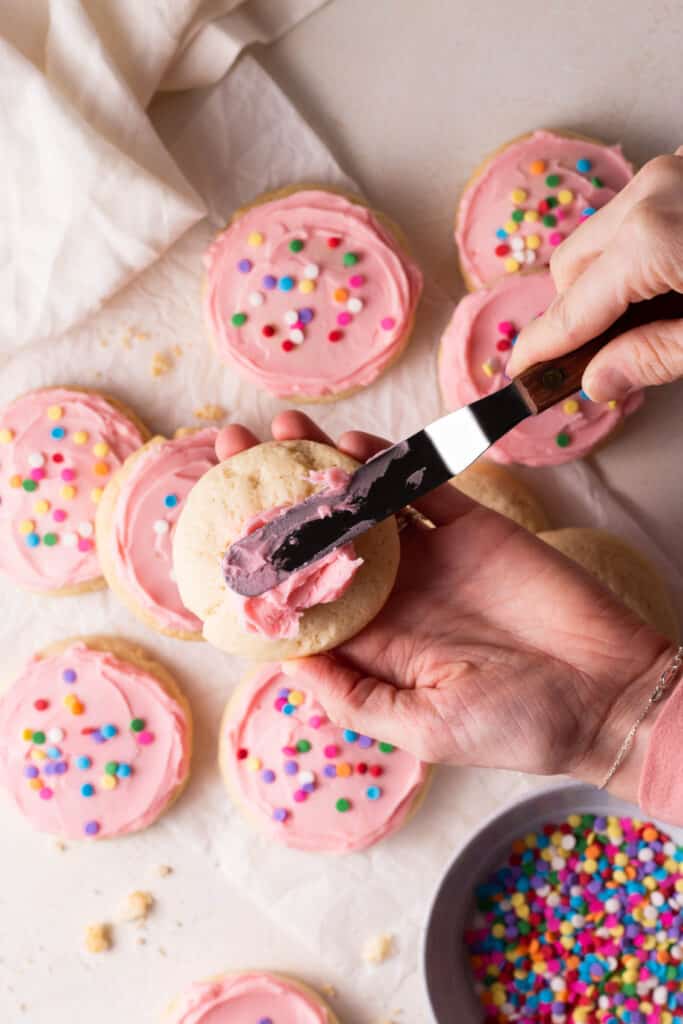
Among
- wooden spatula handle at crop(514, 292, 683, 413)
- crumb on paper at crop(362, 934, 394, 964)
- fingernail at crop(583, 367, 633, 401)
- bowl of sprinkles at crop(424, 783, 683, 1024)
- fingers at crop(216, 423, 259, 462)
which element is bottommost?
bowl of sprinkles at crop(424, 783, 683, 1024)

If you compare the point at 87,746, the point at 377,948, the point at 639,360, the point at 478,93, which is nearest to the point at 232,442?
the point at 639,360

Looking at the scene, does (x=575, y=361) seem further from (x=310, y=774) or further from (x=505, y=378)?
(x=310, y=774)

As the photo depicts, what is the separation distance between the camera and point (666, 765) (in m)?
2.13

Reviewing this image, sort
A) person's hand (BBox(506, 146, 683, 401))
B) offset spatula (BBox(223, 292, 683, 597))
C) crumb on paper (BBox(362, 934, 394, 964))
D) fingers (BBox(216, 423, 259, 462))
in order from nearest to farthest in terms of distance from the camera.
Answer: person's hand (BBox(506, 146, 683, 401)) → offset spatula (BBox(223, 292, 683, 597)) → fingers (BBox(216, 423, 259, 462)) → crumb on paper (BBox(362, 934, 394, 964))

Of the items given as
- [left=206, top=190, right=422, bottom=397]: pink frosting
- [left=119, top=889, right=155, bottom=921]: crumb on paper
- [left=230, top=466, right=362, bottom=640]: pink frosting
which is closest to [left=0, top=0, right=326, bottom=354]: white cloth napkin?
[left=206, top=190, right=422, bottom=397]: pink frosting

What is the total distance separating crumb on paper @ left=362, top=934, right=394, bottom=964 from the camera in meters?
2.92

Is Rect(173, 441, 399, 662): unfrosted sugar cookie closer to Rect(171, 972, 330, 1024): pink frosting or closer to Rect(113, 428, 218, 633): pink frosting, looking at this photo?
Rect(113, 428, 218, 633): pink frosting

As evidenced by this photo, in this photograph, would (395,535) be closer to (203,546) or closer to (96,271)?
(203,546)

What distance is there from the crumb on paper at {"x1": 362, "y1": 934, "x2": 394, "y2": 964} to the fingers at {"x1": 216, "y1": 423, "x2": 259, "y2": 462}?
143 centimetres

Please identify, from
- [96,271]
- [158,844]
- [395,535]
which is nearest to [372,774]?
[158,844]

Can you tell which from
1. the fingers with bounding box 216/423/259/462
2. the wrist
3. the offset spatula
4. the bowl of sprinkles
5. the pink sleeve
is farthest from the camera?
the bowl of sprinkles

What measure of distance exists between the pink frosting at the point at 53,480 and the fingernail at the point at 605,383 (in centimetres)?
132

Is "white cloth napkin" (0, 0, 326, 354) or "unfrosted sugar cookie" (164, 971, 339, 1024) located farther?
"unfrosted sugar cookie" (164, 971, 339, 1024)

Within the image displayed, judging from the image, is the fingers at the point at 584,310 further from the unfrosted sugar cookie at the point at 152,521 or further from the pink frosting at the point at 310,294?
the unfrosted sugar cookie at the point at 152,521
